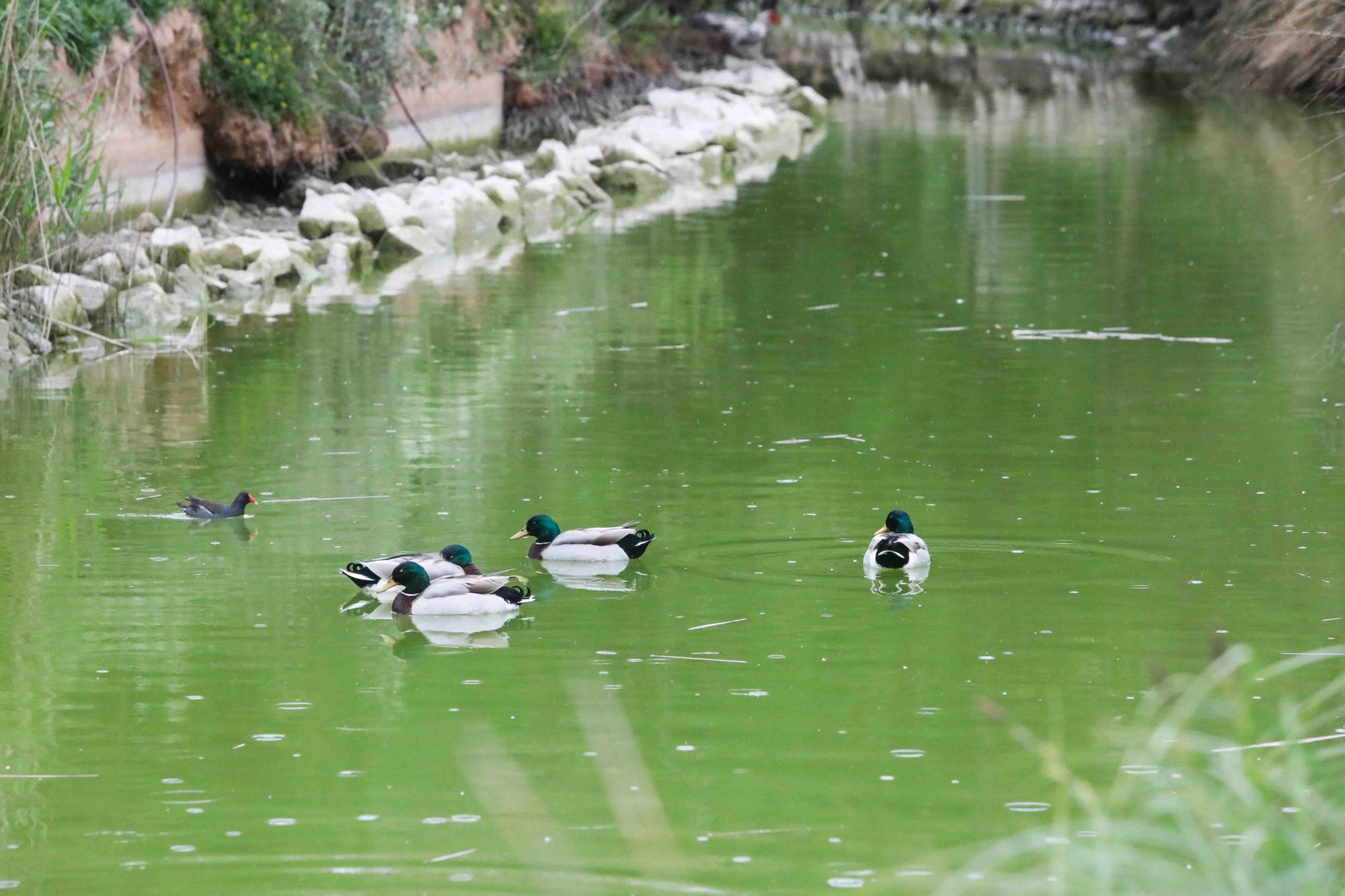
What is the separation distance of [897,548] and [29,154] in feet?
22.3

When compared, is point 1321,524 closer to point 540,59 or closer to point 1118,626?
point 1118,626

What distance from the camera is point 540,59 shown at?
29.6 metres

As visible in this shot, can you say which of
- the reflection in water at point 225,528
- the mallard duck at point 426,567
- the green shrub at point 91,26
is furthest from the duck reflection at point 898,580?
the green shrub at point 91,26

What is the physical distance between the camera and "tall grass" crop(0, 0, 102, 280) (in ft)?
42.1

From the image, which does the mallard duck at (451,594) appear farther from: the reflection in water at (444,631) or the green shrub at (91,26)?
the green shrub at (91,26)

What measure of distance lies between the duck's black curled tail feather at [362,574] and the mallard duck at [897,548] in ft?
6.94

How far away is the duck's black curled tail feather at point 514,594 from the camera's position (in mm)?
8617

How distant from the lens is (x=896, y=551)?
8914 millimetres

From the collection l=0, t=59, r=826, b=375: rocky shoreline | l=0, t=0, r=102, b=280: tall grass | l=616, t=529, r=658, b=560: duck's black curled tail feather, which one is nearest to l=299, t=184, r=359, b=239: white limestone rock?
l=0, t=59, r=826, b=375: rocky shoreline

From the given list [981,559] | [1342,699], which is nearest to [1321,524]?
[981,559]

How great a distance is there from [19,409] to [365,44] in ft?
38.1

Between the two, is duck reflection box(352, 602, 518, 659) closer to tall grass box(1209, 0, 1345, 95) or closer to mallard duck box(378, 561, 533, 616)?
mallard duck box(378, 561, 533, 616)

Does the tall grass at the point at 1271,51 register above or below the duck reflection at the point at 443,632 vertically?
above

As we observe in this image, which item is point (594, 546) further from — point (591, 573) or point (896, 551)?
point (896, 551)
